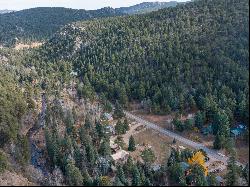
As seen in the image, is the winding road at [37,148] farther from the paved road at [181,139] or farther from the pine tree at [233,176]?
the pine tree at [233,176]

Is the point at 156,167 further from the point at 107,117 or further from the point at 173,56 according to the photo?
the point at 173,56

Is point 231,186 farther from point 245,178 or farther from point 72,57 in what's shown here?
point 72,57

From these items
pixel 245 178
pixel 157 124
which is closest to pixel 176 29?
Result: pixel 157 124

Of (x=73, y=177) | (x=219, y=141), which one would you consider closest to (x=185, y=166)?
(x=219, y=141)

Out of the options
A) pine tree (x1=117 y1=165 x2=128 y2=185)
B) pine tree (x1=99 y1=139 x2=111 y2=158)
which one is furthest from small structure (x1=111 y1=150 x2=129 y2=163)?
pine tree (x1=117 y1=165 x2=128 y2=185)

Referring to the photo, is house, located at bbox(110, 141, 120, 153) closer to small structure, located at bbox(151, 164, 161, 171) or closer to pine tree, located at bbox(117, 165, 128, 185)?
small structure, located at bbox(151, 164, 161, 171)
